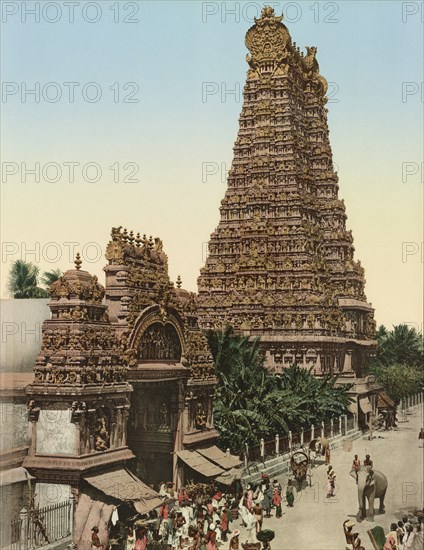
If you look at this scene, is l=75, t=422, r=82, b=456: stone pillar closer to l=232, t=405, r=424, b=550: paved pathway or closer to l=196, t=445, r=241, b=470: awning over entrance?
l=232, t=405, r=424, b=550: paved pathway

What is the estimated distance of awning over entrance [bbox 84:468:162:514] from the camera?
26.7 metres

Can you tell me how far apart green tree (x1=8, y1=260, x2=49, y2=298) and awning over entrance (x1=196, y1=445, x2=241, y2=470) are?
96.9 feet

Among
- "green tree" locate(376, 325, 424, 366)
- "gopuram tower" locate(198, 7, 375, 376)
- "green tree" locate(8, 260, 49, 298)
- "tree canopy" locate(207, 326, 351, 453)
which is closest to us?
"tree canopy" locate(207, 326, 351, 453)

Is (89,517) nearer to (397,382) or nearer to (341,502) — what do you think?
(341,502)

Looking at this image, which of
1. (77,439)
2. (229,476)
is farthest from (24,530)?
(229,476)

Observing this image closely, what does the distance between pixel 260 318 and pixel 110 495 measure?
128ft

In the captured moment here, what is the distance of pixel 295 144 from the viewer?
7050 cm

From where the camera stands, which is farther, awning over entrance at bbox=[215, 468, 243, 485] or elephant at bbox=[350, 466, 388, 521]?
awning over entrance at bbox=[215, 468, 243, 485]

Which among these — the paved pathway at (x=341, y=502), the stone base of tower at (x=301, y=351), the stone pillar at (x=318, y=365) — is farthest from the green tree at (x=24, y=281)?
the paved pathway at (x=341, y=502)

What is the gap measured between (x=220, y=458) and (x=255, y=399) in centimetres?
888

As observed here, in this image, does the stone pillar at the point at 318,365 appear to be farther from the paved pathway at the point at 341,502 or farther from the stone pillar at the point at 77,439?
the stone pillar at the point at 77,439

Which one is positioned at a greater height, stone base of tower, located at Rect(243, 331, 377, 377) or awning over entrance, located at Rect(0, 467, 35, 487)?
stone base of tower, located at Rect(243, 331, 377, 377)

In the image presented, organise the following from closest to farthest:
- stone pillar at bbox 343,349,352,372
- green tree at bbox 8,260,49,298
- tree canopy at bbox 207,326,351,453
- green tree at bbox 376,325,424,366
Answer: tree canopy at bbox 207,326,351,453 → green tree at bbox 8,260,49,298 → stone pillar at bbox 343,349,352,372 → green tree at bbox 376,325,424,366

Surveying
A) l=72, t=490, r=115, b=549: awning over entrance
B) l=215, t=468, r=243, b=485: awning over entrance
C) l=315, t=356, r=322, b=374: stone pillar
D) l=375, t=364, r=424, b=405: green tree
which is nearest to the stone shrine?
→ l=72, t=490, r=115, b=549: awning over entrance
